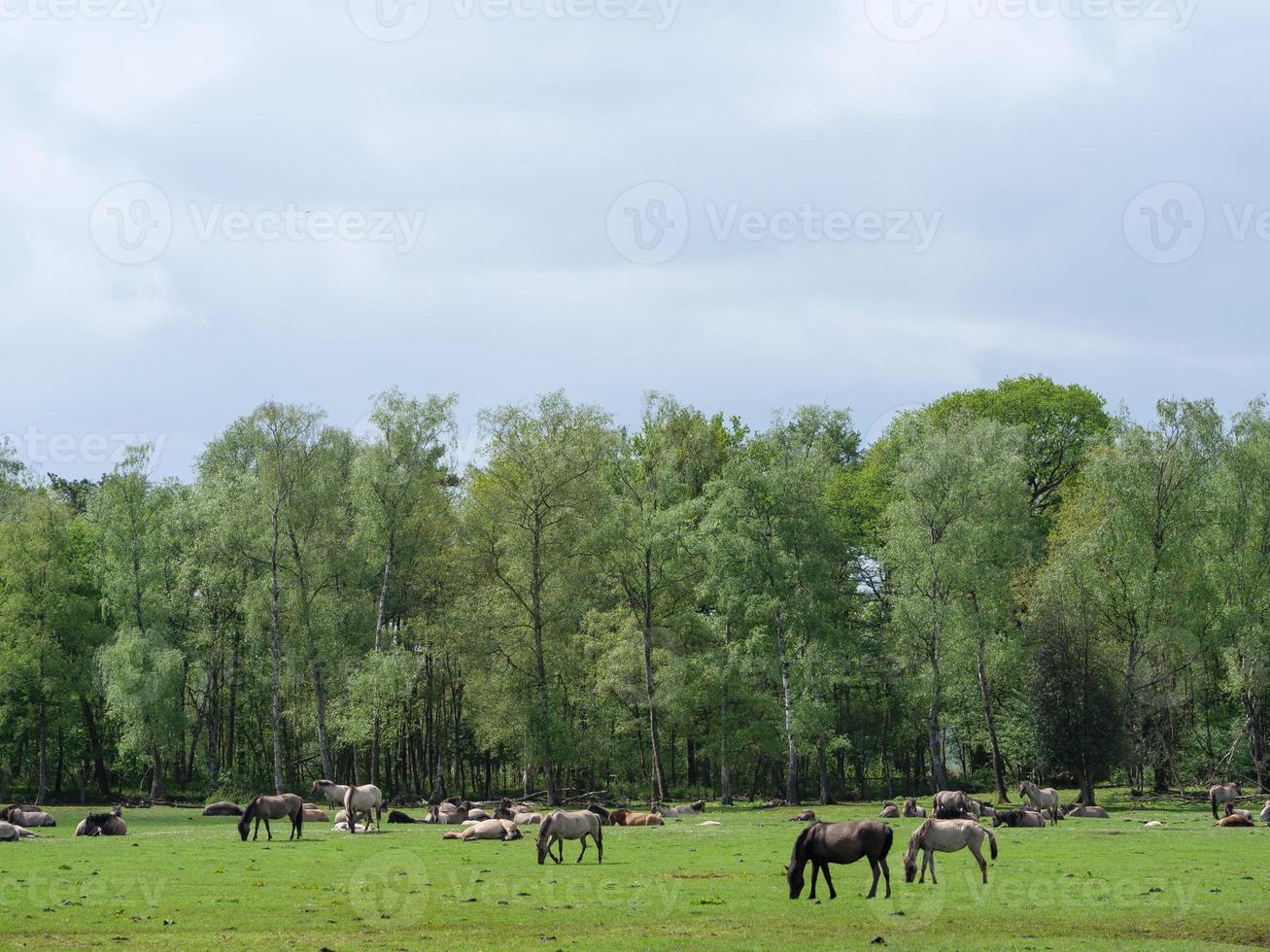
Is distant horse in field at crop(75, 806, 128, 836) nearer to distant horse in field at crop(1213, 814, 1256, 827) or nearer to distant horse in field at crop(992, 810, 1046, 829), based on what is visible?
distant horse in field at crop(992, 810, 1046, 829)

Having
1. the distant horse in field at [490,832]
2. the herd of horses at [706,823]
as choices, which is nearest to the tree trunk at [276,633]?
the herd of horses at [706,823]

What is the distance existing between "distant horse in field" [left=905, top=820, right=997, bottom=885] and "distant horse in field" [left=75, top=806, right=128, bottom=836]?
3018 cm

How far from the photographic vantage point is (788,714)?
62.4 m

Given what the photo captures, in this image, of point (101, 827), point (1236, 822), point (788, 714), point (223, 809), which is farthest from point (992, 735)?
point (101, 827)

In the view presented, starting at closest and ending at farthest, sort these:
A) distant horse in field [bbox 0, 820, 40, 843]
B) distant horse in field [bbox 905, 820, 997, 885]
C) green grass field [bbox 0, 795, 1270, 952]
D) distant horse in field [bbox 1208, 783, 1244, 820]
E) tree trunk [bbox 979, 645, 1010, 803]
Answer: green grass field [bbox 0, 795, 1270, 952] < distant horse in field [bbox 905, 820, 997, 885] < distant horse in field [bbox 0, 820, 40, 843] < distant horse in field [bbox 1208, 783, 1244, 820] < tree trunk [bbox 979, 645, 1010, 803]

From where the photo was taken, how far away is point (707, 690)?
65.1m

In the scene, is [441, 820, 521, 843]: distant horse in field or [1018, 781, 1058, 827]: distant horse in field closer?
[441, 820, 521, 843]: distant horse in field

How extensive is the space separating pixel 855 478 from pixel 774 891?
58.0 m

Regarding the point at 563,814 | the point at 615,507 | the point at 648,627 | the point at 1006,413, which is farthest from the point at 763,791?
the point at 563,814

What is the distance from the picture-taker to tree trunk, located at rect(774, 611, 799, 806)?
62.3m

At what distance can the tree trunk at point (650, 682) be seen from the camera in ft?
208

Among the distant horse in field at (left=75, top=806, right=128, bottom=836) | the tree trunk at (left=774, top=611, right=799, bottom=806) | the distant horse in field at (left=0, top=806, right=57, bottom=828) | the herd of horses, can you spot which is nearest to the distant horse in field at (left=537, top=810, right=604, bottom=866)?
the herd of horses

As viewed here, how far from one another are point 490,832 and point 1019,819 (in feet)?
62.4

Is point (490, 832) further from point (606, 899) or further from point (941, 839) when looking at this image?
point (941, 839)
